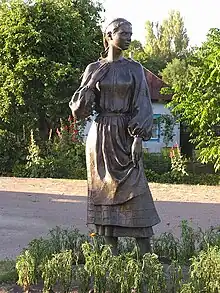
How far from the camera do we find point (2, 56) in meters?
18.7

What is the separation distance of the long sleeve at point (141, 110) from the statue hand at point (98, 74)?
26 centimetres

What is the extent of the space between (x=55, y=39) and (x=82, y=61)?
4.83ft

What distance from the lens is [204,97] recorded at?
15742 millimetres

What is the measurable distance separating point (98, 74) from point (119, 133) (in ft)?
1.79

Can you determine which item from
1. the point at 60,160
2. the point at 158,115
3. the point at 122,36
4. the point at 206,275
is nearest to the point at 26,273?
the point at 206,275

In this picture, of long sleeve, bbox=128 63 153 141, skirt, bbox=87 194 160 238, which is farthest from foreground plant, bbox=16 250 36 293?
long sleeve, bbox=128 63 153 141

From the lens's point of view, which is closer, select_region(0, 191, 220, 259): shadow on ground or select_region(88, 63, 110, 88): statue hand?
select_region(88, 63, 110, 88): statue hand

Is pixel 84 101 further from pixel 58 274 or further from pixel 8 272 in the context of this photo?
pixel 8 272

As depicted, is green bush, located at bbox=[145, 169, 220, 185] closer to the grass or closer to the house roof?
the house roof

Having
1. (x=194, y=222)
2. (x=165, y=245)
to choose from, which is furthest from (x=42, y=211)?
(x=165, y=245)

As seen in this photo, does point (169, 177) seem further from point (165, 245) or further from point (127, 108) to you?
point (127, 108)

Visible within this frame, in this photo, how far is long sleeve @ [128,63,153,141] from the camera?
4.95m

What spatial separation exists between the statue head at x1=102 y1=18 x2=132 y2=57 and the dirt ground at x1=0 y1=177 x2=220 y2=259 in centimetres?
345

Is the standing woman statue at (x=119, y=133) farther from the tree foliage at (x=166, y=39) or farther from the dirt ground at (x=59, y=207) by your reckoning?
the tree foliage at (x=166, y=39)
